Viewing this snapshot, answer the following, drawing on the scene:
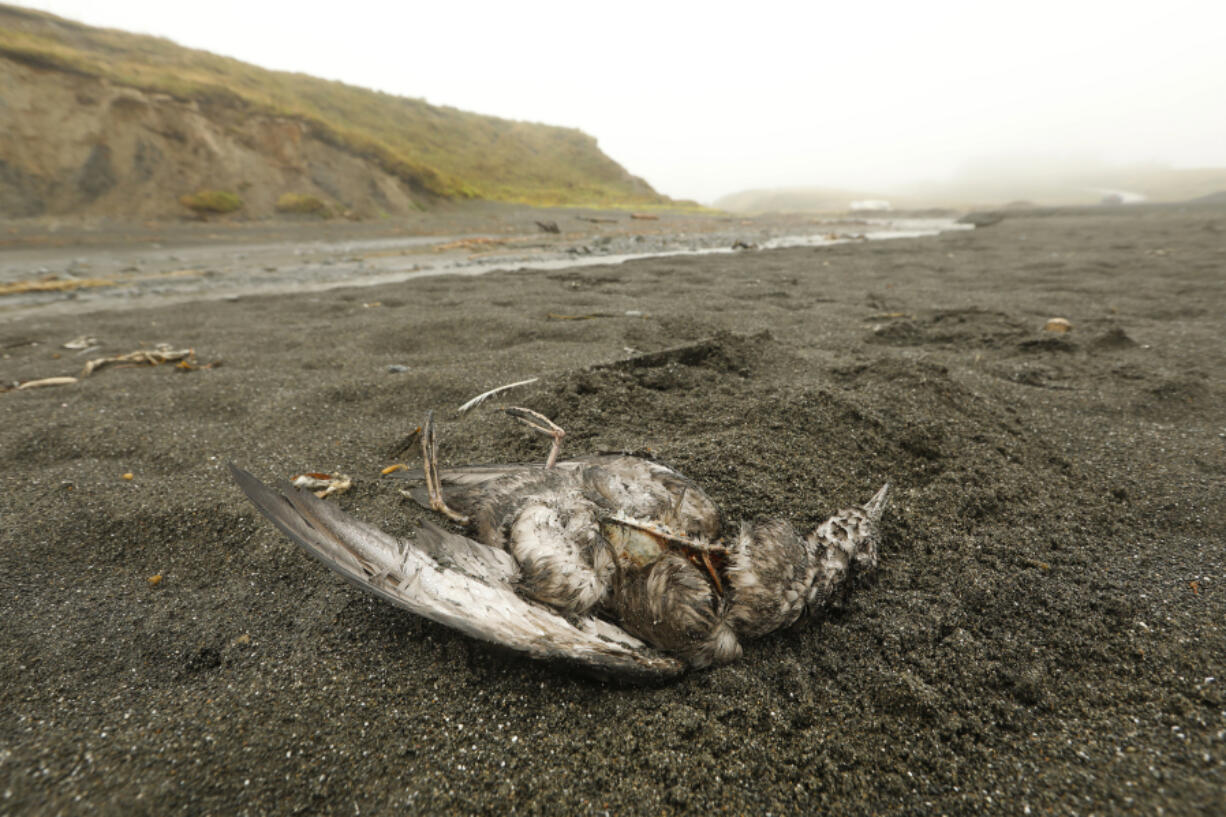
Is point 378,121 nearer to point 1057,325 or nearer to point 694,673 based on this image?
point 1057,325

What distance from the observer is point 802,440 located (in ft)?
6.34

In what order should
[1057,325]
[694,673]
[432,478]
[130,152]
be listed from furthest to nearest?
[130,152], [1057,325], [432,478], [694,673]

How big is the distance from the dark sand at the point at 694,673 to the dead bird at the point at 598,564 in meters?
0.10

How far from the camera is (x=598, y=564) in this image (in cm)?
130

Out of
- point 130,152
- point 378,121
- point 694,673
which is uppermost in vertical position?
point 378,121

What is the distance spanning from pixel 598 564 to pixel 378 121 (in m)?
37.7

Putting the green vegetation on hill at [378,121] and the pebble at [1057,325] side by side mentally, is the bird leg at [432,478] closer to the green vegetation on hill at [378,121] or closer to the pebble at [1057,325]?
the pebble at [1057,325]

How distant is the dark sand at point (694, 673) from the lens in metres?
0.97

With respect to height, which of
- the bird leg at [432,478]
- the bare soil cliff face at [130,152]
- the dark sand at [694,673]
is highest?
the bare soil cliff face at [130,152]

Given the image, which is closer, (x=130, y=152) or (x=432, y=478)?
(x=432, y=478)

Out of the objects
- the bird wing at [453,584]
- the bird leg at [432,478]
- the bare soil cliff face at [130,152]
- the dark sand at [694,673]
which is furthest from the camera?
the bare soil cliff face at [130,152]

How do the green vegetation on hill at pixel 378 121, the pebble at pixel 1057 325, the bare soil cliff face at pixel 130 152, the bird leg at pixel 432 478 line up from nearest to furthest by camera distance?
the bird leg at pixel 432 478
the pebble at pixel 1057 325
the bare soil cliff face at pixel 130 152
the green vegetation on hill at pixel 378 121

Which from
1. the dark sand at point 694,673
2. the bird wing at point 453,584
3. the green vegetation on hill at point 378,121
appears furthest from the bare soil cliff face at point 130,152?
the bird wing at point 453,584

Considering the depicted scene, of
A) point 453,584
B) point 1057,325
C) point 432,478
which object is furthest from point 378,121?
point 453,584
